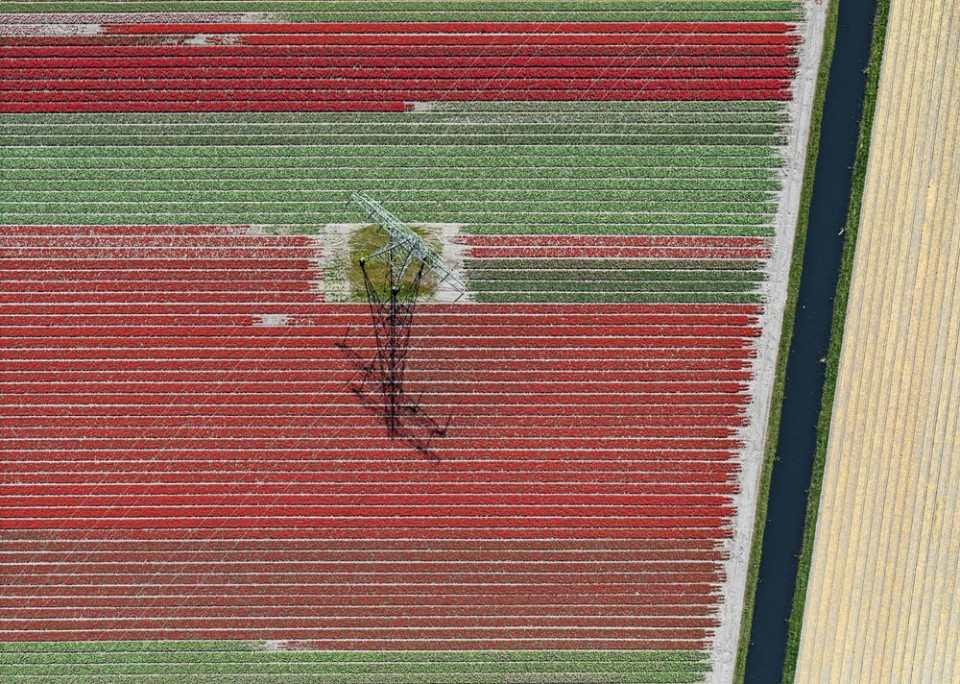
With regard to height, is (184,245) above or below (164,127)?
below

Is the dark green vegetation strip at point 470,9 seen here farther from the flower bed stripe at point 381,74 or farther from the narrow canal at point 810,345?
the narrow canal at point 810,345

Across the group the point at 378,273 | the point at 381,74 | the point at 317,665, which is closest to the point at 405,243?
the point at 378,273

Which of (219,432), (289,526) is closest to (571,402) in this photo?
(289,526)

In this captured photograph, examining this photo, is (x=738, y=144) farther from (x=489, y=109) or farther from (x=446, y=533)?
(x=446, y=533)

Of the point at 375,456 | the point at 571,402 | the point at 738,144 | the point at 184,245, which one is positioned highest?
the point at 738,144

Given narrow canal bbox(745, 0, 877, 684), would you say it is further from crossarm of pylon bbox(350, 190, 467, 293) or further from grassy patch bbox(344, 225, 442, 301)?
grassy patch bbox(344, 225, 442, 301)

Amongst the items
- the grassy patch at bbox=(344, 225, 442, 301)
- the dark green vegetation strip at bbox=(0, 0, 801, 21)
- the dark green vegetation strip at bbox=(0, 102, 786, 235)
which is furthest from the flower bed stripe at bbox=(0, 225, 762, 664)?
the dark green vegetation strip at bbox=(0, 0, 801, 21)
